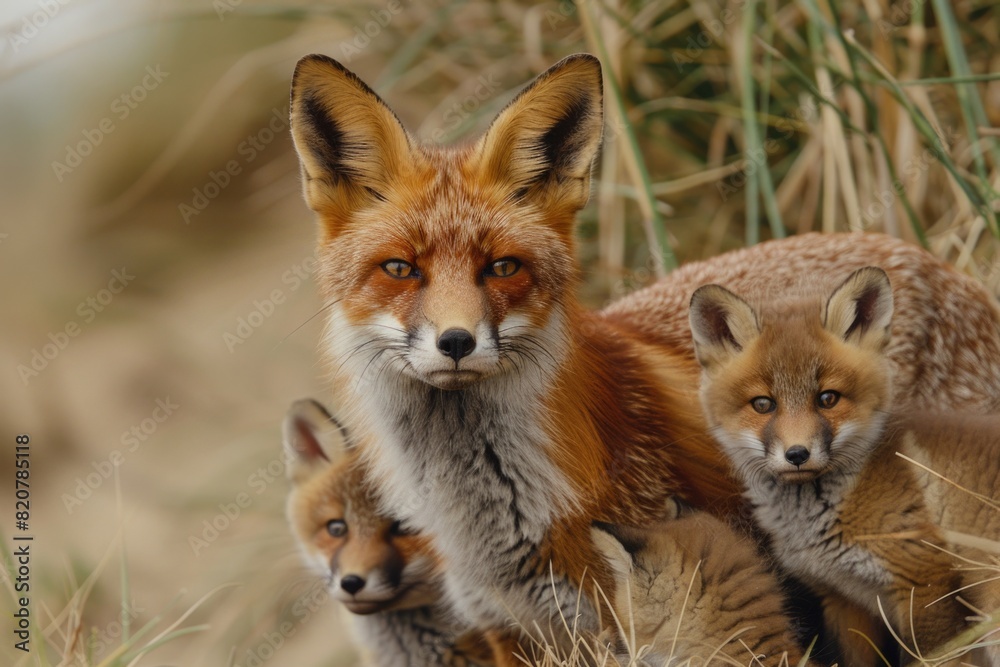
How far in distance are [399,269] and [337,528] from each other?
1248mm

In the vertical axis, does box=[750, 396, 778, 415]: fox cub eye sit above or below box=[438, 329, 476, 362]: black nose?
below

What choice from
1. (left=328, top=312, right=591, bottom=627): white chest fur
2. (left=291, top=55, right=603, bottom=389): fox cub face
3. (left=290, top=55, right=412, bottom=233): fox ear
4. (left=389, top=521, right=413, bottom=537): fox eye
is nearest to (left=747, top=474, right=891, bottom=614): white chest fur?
(left=328, top=312, right=591, bottom=627): white chest fur

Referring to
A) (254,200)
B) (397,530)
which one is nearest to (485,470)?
(397,530)

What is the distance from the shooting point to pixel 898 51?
17.2 ft

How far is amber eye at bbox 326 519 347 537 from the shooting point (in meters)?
3.52

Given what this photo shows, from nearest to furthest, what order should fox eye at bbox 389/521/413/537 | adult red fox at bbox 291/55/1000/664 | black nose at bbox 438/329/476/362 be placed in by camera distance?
black nose at bbox 438/329/476/362 → adult red fox at bbox 291/55/1000/664 → fox eye at bbox 389/521/413/537

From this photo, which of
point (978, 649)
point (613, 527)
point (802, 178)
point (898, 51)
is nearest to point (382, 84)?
point (802, 178)

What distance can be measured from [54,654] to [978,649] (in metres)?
3.17

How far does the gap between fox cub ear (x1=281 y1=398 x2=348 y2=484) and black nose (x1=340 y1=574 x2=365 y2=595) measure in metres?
0.59

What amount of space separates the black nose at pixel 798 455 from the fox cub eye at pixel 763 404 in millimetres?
173

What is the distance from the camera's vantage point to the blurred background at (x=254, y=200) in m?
4.76

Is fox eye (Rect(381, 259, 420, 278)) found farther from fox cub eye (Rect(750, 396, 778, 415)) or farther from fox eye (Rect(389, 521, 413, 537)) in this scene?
fox eye (Rect(389, 521, 413, 537))

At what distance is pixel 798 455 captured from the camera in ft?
8.50

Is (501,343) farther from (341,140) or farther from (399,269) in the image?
(341,140)
